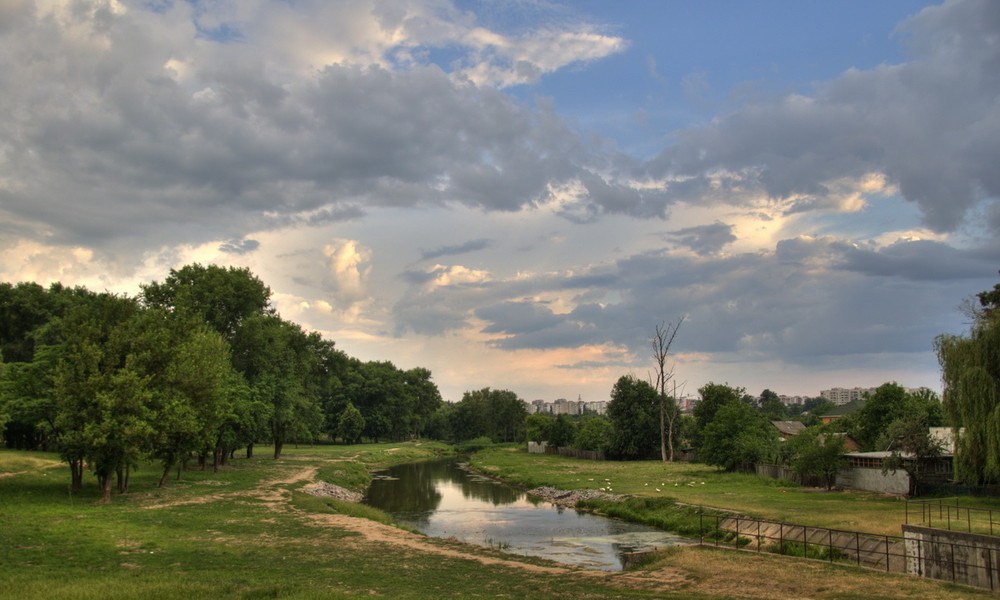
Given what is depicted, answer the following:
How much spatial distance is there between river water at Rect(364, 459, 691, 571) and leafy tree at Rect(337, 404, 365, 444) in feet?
197

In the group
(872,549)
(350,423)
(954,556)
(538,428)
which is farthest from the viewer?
(350,423)

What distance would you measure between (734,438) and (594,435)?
1596 inches

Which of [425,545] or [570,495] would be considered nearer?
[425,545]

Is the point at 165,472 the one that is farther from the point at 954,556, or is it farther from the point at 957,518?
the point at 957,518

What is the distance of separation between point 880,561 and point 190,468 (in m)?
59.6

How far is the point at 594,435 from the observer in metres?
107

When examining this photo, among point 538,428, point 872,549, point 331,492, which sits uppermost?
point 872,549

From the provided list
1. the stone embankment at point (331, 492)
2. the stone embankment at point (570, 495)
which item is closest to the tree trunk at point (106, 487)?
the stone embankment at point (331, 492)

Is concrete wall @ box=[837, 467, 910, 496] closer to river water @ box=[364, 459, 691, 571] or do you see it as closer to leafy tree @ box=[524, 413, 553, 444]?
river water @ box=[364, 459, 691, 571]

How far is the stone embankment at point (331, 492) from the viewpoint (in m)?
53.6

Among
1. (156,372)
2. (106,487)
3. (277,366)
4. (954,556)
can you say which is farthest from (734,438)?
(106,487)

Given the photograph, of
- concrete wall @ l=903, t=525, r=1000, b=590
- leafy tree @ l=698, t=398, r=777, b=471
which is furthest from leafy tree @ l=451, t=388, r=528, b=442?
concrete wall @ l=903, t=525, r=1000, b=590

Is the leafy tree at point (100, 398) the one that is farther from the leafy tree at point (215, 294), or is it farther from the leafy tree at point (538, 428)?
the leafy tree at point (538, 428)

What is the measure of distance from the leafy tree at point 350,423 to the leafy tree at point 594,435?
1971 inches
